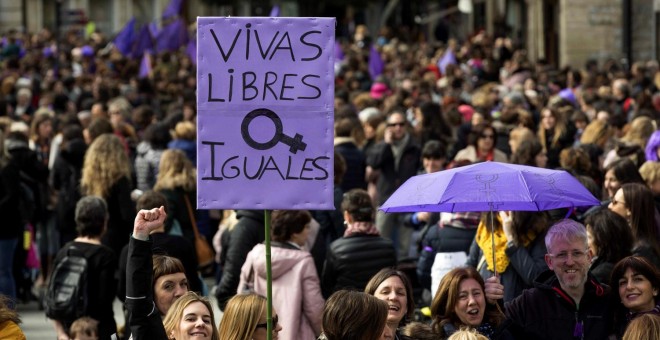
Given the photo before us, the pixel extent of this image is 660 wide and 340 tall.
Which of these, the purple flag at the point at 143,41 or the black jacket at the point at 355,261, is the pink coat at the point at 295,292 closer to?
the black jacket at the point at 355,261

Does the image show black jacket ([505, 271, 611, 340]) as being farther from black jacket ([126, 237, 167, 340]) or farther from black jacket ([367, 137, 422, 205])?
black jacket ([367, 137, 422, 205])

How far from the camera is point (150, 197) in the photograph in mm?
9453

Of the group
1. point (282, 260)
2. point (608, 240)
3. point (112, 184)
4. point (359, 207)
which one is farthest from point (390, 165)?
point (608, 240)

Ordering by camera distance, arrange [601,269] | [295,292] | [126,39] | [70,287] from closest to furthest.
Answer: [601,269] < [295,292] < [70,287] < [126,39]

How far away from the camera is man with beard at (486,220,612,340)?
23.4ft

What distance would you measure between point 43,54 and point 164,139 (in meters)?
24.4

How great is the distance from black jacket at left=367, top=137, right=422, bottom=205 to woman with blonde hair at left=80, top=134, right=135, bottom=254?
115 inches

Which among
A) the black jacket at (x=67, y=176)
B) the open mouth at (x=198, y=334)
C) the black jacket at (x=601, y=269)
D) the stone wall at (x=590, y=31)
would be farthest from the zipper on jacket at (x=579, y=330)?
the stone wall at (x=590, y=31)

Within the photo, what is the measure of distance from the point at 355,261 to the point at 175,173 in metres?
3.09

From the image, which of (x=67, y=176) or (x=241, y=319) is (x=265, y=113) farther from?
(x=67, y=176)

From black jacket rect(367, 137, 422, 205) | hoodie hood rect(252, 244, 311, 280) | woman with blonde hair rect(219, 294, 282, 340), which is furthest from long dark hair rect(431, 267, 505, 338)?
black jacket rect(367, 137, 422, 205)

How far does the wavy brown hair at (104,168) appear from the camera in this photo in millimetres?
11688

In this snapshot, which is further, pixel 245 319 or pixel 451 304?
pixel 451 304

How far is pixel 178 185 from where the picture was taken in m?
11.9
